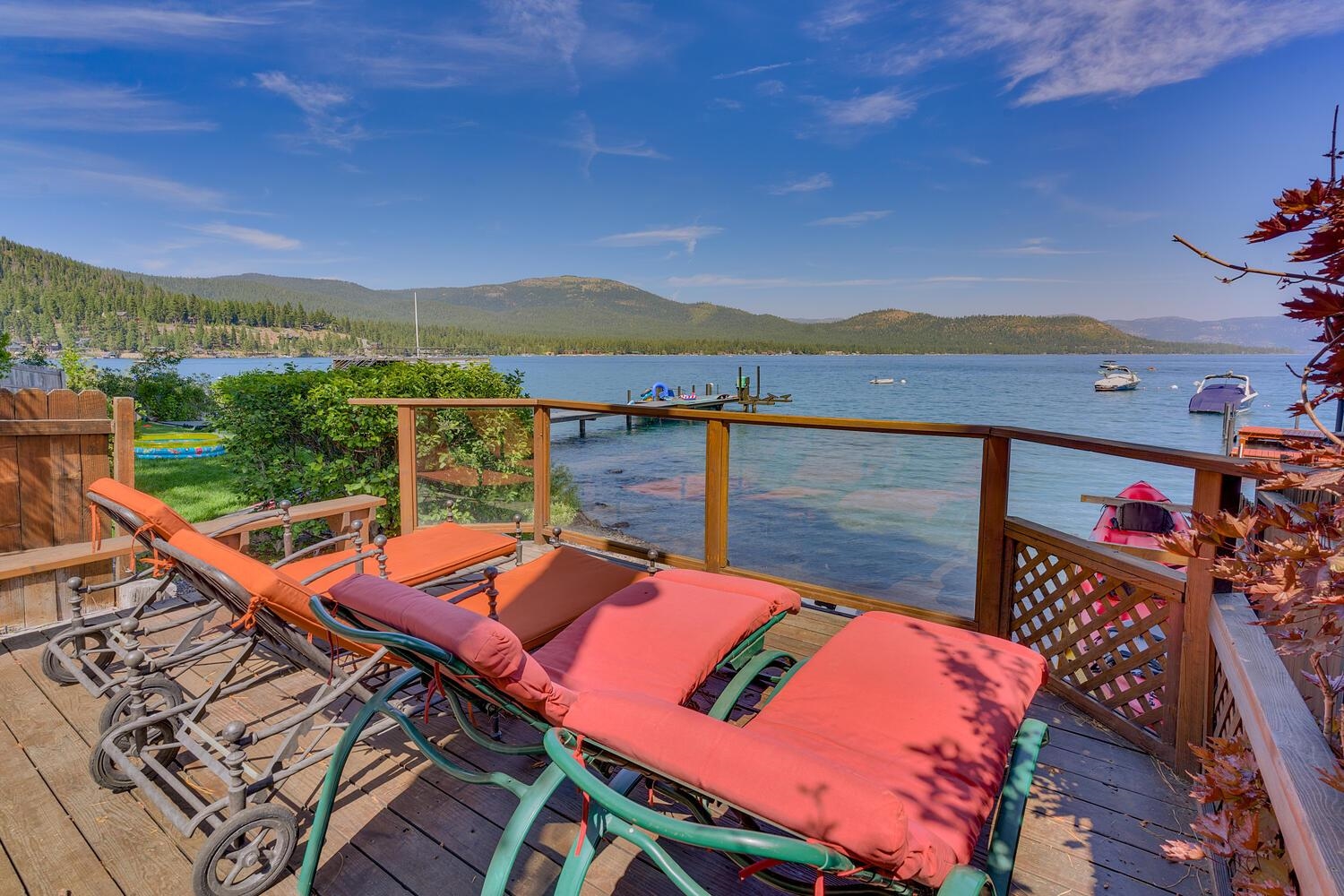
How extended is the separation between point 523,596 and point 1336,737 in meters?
2.73

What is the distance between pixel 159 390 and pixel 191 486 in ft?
49.7

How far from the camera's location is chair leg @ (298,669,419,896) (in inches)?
69.1

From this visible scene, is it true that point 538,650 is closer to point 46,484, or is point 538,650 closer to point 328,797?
point 328,797

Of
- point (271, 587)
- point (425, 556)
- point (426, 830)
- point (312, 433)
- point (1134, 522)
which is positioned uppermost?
point (312, 433)

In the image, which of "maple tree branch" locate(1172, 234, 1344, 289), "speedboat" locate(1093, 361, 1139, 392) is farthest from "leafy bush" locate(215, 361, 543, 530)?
"speedboat" locate(1093, 361, 1139, 392)

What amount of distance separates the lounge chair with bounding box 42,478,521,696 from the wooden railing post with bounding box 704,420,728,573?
4.23ft

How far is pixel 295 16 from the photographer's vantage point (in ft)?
54.0

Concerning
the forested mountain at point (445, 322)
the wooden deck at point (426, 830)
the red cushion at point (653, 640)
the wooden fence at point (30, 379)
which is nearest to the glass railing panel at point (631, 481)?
the red cushion at point (653, 640)

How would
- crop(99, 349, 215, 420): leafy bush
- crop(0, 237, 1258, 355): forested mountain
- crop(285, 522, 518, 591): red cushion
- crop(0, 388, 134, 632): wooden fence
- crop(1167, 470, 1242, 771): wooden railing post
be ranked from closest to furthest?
1. crop(1167, 470, 1242, 771): wooden railing post
2. crop(285, 522, 518, 591): red cushion
3. crop(0, 388, 134, 632): wooden fence
4. crop(99, 349, 215, 420): leafy bush
5. crop(0, 237, 1258, 355): forested mountain

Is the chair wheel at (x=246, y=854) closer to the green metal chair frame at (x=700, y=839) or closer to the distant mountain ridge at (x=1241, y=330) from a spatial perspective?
the green metal chair frame at (x=700, y=839)

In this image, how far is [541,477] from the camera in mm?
5074

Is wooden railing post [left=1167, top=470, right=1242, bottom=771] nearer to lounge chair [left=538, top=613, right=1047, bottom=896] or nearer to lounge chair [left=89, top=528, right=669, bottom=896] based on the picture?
lounge chair [left=538, top=613, right=1047, bottom=896]

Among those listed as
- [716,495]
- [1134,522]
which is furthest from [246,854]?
[1134,522]

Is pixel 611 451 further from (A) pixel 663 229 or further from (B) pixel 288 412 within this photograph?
(A) pixel 663 229
